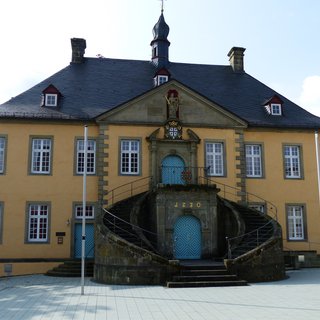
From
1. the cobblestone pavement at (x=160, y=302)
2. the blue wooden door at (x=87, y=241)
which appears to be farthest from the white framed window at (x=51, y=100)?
the cobblestone pavement at (x=160, y=302)

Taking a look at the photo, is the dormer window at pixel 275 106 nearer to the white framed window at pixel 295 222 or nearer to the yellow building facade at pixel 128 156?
the yellow building facade at pixel 128 156

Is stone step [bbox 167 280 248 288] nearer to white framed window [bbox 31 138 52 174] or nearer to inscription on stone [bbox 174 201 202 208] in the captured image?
inscription on stone [bbox 174 201 202 208]

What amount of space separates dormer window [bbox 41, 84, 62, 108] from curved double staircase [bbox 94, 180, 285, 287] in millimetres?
7399

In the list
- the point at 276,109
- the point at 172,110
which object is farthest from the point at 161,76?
the point at 276,109

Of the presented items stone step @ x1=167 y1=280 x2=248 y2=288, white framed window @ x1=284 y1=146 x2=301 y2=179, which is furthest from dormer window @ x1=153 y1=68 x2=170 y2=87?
stone step @ x1=167 y1=280 x2=248 y2=288

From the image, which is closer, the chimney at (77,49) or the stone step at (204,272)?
the stone step at (204,272)

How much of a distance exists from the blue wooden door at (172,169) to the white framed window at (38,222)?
20.3ft

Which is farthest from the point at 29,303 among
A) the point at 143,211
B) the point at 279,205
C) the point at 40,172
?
the point at 279,205

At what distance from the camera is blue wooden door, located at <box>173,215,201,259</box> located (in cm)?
1881

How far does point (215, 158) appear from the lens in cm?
2269

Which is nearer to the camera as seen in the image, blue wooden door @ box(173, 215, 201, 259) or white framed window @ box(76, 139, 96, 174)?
blue wooden door @ box(173, 215, 201, 259)

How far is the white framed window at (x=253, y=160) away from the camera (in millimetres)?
23250

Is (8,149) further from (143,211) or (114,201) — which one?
(143,211)

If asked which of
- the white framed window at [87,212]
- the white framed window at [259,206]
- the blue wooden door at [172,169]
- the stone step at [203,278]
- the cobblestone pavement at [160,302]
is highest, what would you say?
the blue wooden door at [172,169]
